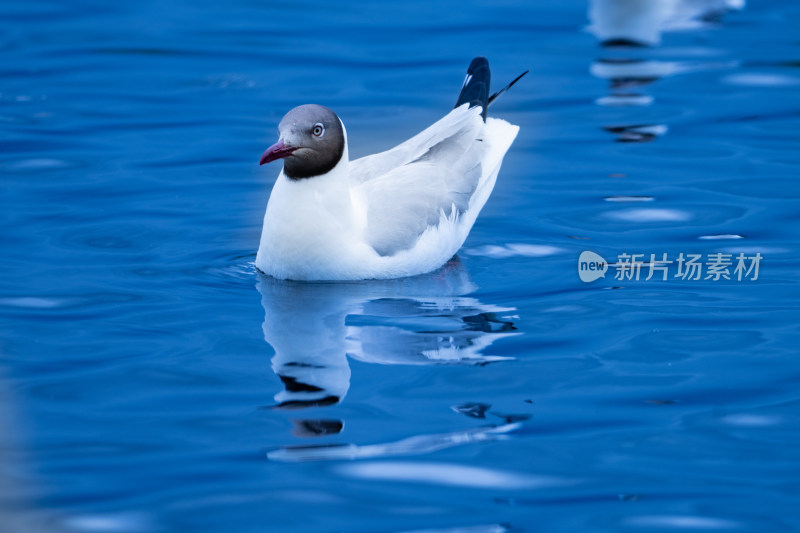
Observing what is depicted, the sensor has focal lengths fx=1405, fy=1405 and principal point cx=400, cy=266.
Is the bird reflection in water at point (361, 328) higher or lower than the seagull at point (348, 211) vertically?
lower

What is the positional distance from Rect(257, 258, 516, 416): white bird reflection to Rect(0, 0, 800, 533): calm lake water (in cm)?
2

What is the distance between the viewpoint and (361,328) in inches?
301

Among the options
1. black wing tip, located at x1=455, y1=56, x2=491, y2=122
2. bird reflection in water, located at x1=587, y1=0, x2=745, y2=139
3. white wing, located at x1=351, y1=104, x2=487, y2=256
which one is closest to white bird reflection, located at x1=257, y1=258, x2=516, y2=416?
white wing, located at x1=351, y1=104, x2=487, y2=256

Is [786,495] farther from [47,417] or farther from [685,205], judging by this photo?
[685,205]

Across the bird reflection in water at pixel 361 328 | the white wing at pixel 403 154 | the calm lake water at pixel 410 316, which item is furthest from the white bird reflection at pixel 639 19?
the bird reflection in water at pixel 361 328

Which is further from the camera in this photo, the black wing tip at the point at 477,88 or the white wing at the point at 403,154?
the black wing tip at the point at 477,88

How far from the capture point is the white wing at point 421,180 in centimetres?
846

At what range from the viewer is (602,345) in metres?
7.43

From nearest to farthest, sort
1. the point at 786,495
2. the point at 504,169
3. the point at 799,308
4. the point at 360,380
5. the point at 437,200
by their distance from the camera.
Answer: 1. the point at 786,495
2. the point at 360,380
3. the point at 799,308
4. the point at 437,200
5. the point at 504,169

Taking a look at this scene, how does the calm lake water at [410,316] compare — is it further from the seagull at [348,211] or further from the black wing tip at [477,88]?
the black wing tip at [477,88]

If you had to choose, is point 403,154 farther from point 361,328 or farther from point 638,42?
point 638,42

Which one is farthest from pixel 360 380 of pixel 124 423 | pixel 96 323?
pixel 96 323

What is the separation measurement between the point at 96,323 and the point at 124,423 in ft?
4.85

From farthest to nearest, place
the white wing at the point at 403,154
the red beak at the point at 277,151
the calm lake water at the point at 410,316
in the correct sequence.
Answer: the white wing at the point at 403,154, the red beak at the point at 277,151, the calm lake water at the point at 410,316
